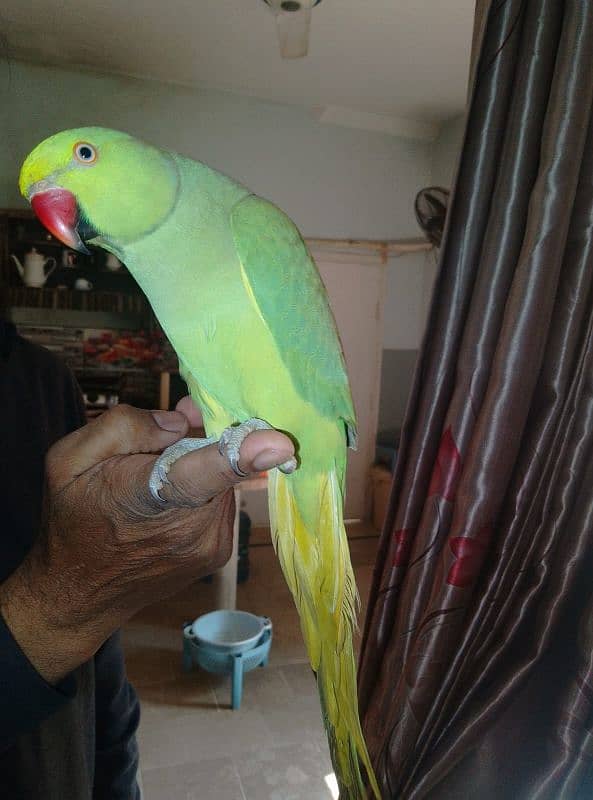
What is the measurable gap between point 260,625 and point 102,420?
6.91ft

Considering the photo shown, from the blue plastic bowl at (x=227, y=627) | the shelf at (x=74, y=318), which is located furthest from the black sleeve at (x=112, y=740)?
the shelf at (x=74, y=318)

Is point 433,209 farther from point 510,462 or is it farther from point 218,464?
point 218,464

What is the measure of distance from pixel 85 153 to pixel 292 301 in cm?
41

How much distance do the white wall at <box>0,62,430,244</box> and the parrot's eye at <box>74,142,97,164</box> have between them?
3029mm

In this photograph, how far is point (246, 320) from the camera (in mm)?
912

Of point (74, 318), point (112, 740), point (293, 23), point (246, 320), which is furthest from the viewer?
point (74, 318)

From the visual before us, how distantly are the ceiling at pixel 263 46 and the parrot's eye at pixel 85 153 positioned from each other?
9.25 ft

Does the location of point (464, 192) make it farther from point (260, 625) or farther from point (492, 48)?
point (260, 625)

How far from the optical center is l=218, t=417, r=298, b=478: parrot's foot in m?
0.69

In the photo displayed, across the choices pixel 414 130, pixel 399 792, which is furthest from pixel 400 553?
pixel 414 130

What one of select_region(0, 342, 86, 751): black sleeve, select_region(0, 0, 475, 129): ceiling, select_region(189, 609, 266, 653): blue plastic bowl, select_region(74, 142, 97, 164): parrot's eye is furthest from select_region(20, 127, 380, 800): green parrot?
select_region(0, 0, 475, 129): ceiling

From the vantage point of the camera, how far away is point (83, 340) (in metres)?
3.79

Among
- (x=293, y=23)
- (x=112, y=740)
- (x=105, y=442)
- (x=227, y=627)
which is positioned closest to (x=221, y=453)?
(x=105, y=442)

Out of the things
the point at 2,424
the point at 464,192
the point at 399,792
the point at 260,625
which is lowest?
the point at 260,625
